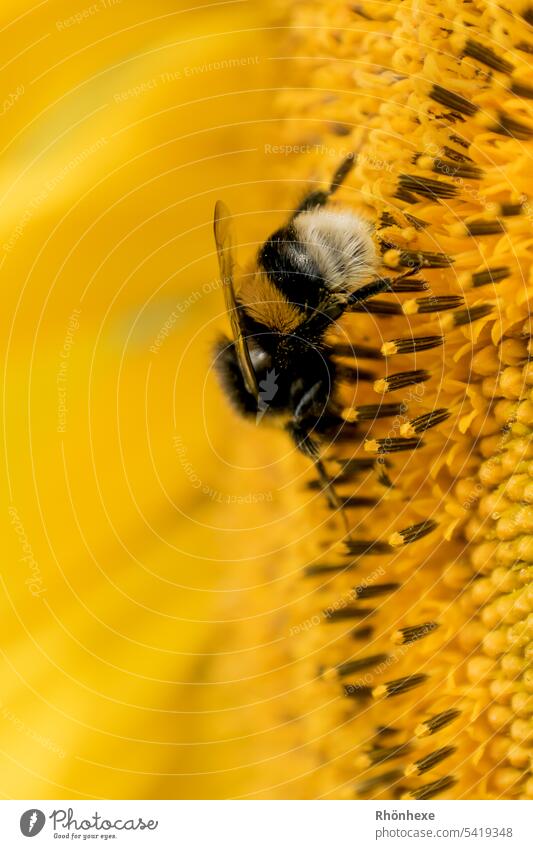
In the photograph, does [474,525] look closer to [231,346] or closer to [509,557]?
[509,557]

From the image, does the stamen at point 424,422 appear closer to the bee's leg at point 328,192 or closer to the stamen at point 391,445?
the stamen at point 391,445

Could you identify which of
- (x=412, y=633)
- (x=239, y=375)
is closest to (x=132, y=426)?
(x=239, y=375)

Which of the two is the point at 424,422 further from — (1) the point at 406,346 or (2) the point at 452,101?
(2) the point at 452,101

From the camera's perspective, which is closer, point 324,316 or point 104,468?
point 324,316

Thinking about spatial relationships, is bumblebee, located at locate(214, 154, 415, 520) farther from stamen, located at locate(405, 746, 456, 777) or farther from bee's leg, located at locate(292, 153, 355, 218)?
stamen, located at locate(405, 746, 456, 777)

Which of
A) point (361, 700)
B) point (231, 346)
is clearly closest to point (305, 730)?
point (361, 700)

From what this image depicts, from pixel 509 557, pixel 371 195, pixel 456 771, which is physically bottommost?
pixel 456 771

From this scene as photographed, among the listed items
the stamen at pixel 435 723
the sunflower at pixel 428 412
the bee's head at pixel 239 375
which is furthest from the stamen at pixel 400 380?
the stamen at pixel 435 723
